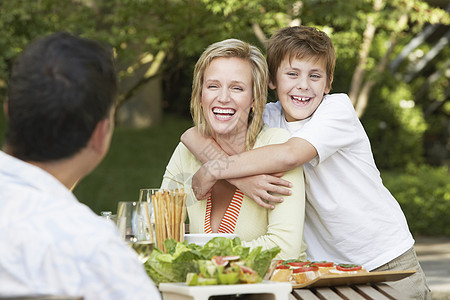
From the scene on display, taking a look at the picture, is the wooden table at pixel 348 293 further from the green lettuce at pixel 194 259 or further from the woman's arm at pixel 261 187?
the woman's arm at pixel 261 187

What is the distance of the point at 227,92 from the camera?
2916mm

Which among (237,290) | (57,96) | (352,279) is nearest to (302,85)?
(352,279)

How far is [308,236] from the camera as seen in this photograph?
303cm

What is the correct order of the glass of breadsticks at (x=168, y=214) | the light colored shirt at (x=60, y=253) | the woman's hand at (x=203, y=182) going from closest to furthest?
1. the light colored shirt at (x=60, y=253)
2. the glass of breadsticks at (x=168, y=214)
3. the woman's hand at (x=203, y=182)

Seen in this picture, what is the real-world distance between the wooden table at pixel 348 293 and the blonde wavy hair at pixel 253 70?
878 millimetres

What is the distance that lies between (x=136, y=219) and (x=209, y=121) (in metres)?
0.81

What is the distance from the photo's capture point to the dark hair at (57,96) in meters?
1.46

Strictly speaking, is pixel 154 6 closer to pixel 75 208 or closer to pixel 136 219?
pixel 136 219

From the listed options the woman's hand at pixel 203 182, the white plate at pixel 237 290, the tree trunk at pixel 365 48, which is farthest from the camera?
the tree trunk at pixel 365 48

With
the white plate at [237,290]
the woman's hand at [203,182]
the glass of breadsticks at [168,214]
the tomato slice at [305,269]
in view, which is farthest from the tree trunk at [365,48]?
the white plate at [237,290]

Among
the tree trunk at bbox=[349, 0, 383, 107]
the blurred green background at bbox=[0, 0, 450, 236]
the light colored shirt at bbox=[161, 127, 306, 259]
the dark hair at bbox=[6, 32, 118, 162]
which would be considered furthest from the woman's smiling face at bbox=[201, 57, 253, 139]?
the tree trunk at bbox=[349, 0, 383, 107]

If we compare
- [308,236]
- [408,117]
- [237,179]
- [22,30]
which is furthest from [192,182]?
[408,117]

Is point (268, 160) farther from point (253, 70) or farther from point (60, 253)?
point (60, 253)

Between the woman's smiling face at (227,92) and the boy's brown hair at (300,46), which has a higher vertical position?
the boy's brown hair at (300,46)
